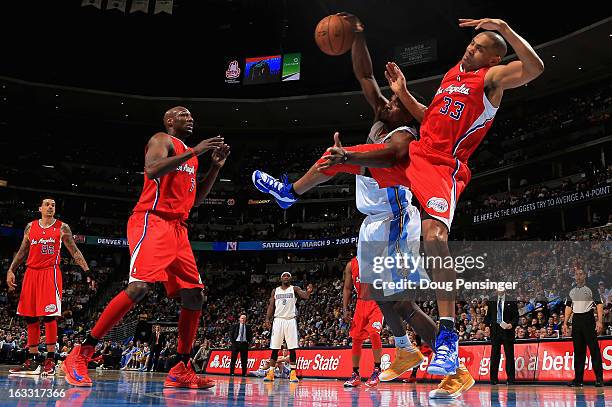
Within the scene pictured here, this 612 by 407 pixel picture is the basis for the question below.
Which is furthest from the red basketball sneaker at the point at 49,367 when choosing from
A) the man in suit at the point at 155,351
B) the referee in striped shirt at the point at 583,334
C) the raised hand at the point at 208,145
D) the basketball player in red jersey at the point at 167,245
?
the man in suit at the point at 155,351

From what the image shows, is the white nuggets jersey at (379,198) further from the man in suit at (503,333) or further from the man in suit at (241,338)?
the man in suit at (241,338)

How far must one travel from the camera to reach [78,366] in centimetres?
447

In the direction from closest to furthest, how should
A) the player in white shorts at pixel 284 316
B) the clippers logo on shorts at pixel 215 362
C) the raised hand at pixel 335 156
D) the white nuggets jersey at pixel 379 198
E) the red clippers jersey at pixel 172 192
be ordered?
the raised hand at pixel 335 156
the red clippers jersey at pixel 172 192
the white nuggets jersey at pixel 379 198
the player in white shorts at pixel 284 316
the clippers logo on shorts at pixel 215 362

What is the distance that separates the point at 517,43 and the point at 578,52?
22486mm

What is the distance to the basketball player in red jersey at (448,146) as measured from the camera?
377 cm

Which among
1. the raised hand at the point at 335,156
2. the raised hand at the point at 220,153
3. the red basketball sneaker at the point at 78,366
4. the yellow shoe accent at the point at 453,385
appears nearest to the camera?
the yellow shoe accent at the point at 453,385

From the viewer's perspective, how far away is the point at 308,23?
28.0 m

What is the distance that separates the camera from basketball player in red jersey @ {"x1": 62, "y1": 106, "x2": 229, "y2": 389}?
180 inches

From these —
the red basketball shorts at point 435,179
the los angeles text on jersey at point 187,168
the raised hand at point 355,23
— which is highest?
the raised hand at point 355,23

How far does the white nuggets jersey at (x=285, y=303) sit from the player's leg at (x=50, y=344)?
535 cm

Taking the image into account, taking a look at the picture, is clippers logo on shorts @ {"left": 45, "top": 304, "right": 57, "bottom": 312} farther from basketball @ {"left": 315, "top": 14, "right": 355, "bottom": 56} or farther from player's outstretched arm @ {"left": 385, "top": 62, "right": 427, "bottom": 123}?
player's outstretched arm @ {"left": 385, "top": 62, "right": 427, "bottom": 123}

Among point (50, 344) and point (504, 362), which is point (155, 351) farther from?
point (50, 344)

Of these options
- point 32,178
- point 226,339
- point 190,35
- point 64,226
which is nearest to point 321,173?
point 64,226

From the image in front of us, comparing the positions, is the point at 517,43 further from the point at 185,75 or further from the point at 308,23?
the point at 185,75
